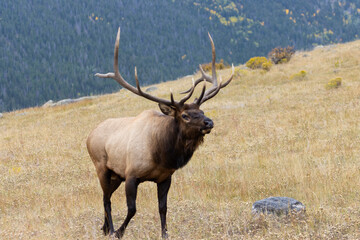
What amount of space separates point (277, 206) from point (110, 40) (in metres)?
157

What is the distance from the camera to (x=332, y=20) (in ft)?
639

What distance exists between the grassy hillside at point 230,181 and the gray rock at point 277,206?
16 cm

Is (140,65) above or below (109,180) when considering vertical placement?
below

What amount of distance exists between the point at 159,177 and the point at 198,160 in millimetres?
4629

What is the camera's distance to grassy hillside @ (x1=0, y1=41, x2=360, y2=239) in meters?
5.38

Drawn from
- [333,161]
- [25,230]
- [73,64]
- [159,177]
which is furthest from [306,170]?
[73,64]

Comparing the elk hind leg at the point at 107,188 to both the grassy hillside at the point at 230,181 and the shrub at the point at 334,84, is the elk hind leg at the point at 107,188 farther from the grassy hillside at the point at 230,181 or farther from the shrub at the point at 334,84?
the shrub at the point at 334,84

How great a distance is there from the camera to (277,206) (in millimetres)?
5535

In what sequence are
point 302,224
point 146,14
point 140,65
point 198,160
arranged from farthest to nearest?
point 146,14 < point 140,65 < point 198,160 < point 302,224

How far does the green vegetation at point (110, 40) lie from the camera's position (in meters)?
120

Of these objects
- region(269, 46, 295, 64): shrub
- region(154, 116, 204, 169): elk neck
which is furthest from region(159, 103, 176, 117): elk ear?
region(269, 46, 295, 64): shrub

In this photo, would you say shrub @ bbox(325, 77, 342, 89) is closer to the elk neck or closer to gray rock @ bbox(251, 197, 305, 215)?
gray rock @ bbox(251, 197, 305, 215)

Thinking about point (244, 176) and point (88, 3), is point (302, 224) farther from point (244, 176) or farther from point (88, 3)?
point (88, 3)

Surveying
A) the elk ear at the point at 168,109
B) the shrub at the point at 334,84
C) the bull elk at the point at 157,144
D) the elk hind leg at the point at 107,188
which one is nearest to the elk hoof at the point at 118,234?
the bull elk at the point at 157,144
